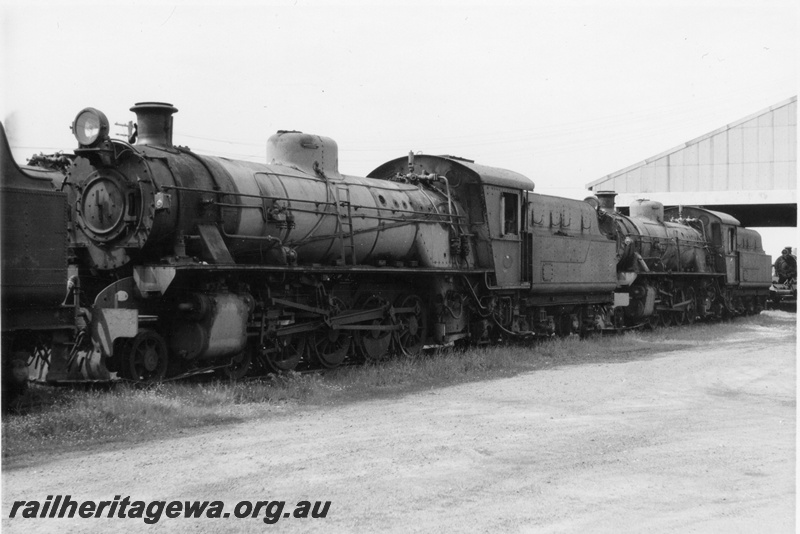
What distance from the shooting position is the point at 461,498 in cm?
599

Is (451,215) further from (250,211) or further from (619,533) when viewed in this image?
(619,533)

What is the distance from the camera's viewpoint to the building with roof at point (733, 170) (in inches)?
1336

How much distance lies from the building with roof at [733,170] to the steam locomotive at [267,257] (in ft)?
58.8

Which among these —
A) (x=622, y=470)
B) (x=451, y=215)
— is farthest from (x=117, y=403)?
(x=451, y=215)

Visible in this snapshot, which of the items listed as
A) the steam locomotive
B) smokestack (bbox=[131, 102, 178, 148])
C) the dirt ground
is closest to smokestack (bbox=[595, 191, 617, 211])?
the steam locomotive

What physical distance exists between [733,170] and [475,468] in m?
31.9

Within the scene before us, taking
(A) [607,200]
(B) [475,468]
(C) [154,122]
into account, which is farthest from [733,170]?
(B) [475,468]

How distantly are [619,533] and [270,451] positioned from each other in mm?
3382

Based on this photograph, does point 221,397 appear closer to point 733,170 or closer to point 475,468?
point 475,468

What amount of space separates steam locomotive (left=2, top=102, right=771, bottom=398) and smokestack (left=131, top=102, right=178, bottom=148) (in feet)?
0.06

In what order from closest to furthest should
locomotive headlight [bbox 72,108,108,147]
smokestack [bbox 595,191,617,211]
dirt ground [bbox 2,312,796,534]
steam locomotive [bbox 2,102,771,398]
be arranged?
1. dirt ground [bbox 2,312,796,534]
2. steam locomotive [bbox 2,102,771,398]
3. locomotive headlight [bbox 72,108,108,147]
4. smokestack [bbox 595,191,617,211]

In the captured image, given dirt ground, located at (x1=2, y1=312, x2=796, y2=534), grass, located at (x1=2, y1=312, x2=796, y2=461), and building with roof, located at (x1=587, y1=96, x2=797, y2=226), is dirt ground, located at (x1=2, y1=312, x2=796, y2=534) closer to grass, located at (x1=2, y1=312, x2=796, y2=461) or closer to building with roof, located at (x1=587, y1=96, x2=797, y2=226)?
grass, located at (x1=2, y1=312, x2=796, y2=461)

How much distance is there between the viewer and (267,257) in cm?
1217

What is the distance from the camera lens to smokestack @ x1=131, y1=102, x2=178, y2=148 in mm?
11328
